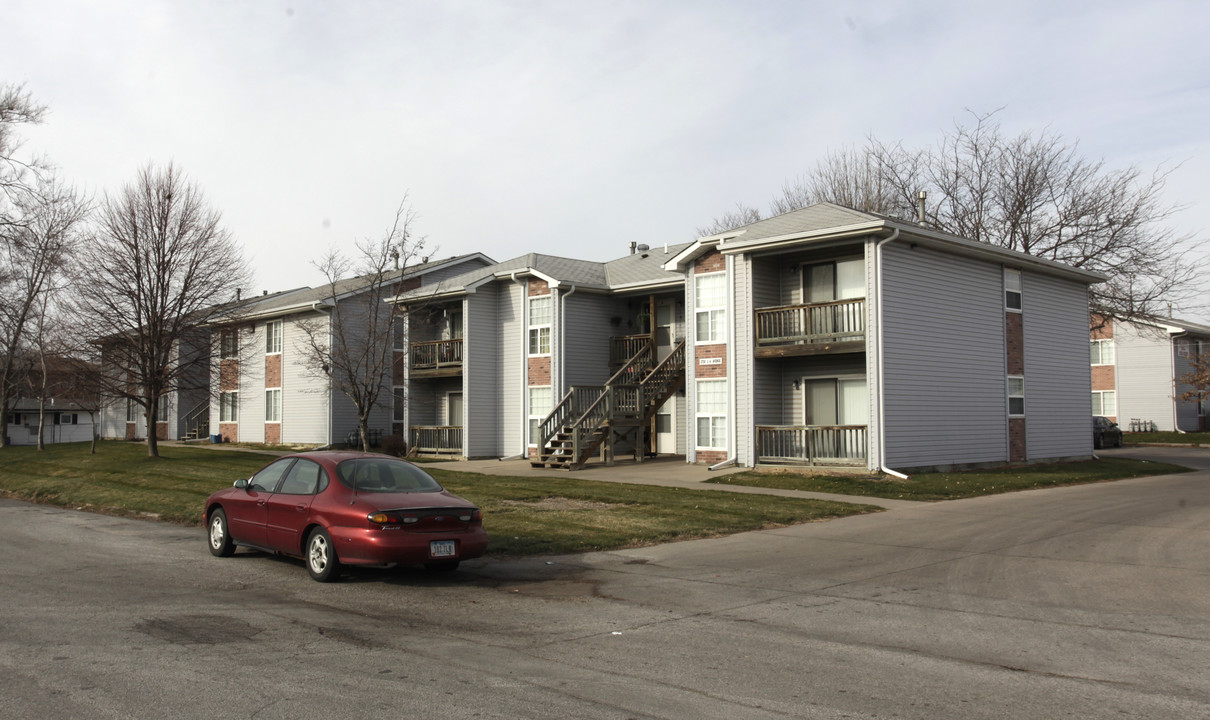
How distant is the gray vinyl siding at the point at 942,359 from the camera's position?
74.3 feet

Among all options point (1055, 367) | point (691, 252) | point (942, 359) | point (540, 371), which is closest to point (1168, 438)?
point (1055, 367)

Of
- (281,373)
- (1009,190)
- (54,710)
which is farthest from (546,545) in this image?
(1009,190)

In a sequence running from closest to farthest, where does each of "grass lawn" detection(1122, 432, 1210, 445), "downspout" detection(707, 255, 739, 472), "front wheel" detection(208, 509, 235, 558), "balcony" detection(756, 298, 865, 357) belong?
"front wheel" detection(208, 509, 235, 558) → "balcony" detection(756, 298, 865, 357) → "downspout" detection(707, 255, 739, 472) → "grass lawn" detection(1122, 432, 1210, 445)

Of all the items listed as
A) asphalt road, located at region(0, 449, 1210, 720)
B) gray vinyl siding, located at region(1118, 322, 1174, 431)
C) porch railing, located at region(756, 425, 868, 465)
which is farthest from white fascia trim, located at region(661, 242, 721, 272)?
gray vinyl siding, located at region(1118, 322, 1174, 431)

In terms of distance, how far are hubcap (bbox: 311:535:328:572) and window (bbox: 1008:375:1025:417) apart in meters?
21.6

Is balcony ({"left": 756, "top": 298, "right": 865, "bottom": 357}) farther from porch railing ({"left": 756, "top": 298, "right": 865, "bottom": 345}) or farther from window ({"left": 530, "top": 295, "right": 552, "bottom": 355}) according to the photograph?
window ({"left": 530, "top": 295, "right": 552, "bottom": 355})

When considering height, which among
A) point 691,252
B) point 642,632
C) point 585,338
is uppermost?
point 691,252

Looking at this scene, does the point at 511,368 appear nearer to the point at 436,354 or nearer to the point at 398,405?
the point at 436,354

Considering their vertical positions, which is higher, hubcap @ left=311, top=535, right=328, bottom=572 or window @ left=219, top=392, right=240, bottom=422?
window @ left=219, top=392, right=240, bottom=422

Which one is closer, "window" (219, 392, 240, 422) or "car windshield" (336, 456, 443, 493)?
"car windshield" (336, 456, 443, 493)

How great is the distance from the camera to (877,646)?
7418mm

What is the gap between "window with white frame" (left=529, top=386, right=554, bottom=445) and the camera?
30.6 m

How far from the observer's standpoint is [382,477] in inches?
429

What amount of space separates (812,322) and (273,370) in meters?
25.8
